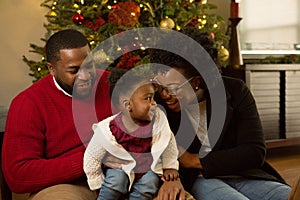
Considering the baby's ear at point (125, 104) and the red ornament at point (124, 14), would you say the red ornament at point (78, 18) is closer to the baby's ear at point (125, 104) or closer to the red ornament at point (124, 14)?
the red ornament at point (124, 14)

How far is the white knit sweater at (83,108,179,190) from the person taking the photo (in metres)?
1.20

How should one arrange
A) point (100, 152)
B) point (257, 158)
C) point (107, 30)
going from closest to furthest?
point (100, 152), point (257, 158), point (107, 30)

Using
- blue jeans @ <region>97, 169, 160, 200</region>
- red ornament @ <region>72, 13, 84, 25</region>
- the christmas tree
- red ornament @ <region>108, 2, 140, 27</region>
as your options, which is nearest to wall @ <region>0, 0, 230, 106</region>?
the christmas tree

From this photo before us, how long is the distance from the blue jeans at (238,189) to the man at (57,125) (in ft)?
1.23

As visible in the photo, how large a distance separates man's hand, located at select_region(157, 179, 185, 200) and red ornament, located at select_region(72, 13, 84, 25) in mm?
1803

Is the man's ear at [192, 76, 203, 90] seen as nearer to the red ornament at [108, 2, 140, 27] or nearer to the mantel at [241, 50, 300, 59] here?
the red ornament at [108, 2, 140, 27]

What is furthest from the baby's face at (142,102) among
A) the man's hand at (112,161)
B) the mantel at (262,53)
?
the mantel at (262,53)

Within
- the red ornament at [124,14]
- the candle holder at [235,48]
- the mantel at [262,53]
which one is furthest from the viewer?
the mantel at [262,53]

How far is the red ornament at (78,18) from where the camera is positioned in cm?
273

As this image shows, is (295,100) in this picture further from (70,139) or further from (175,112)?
(70,139)

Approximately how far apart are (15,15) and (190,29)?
2294 mm

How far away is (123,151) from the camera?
1.20m

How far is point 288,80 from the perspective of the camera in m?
3.33

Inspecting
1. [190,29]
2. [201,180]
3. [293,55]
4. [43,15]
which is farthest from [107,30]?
[293,55]
